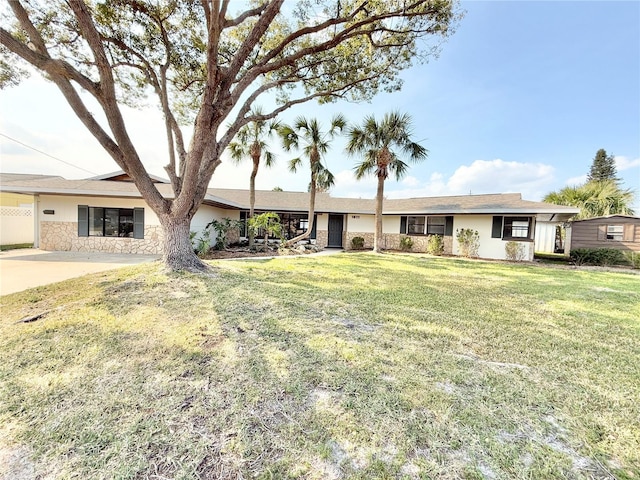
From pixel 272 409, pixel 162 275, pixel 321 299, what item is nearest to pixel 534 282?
pixel 321 299

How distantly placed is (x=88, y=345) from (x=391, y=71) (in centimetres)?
1068

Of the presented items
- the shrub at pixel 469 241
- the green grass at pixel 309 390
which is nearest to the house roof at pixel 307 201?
the shrub at pixel 469 241

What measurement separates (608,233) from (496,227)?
6339mm

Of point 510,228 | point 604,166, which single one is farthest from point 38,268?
point 604,166

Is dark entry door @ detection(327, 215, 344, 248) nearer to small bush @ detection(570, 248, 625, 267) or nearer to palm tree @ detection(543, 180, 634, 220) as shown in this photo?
small bush @ detection(570, 248, 625, 267)

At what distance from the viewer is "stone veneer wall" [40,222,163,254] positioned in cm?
1178

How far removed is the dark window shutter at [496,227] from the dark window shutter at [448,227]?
2.02 metres

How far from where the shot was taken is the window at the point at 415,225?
655 inches

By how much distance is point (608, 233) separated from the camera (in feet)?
47.3

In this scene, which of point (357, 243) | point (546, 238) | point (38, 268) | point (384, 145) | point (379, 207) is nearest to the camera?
point (38, 268)

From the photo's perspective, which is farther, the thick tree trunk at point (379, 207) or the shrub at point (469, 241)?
the shrub at point (469, 241)

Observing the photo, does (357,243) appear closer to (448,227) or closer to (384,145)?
(448,227)

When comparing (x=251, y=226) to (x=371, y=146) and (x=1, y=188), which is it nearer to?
(x=371, y=146)

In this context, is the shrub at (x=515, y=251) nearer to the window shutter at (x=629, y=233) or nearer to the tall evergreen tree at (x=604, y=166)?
the window shutter at (x=629, y=233)
